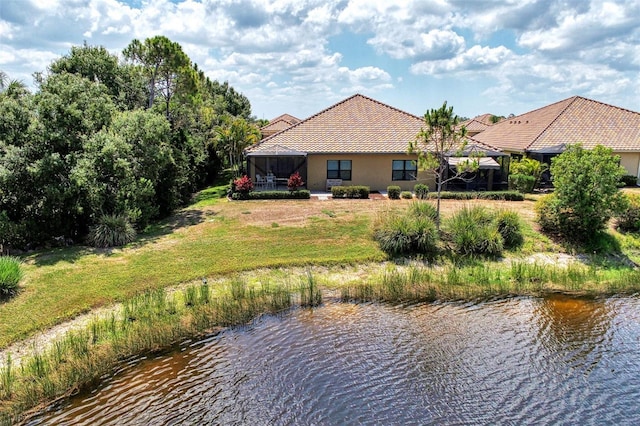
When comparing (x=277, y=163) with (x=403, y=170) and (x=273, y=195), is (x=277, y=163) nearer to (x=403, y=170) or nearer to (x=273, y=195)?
(x=273, y=195)

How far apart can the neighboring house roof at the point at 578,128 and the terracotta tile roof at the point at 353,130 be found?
340 inches

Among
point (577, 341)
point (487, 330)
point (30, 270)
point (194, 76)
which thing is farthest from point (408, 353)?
point (194, 76)

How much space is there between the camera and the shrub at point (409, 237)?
15.6m

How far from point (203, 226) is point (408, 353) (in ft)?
39.5

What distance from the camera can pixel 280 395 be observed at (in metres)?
8.30

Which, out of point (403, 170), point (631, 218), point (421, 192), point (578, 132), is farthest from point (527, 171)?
point (631, 218)

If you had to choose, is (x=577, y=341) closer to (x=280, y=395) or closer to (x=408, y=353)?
(x=408, y=353)

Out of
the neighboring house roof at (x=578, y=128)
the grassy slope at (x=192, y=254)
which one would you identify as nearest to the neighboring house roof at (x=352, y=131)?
the neighboring house roof at (x=578, y=128)

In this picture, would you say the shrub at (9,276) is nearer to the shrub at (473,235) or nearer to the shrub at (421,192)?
the shrub at (473,235)

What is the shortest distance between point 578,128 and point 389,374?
97.5 feet

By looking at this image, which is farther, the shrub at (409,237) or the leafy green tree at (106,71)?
the leafy green tree at (106,71)

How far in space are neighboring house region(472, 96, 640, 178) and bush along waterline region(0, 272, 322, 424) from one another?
2362cm

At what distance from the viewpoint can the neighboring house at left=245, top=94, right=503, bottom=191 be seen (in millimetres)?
27938

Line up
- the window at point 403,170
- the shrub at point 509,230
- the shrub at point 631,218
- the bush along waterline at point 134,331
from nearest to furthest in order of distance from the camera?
the bush along waterline at point 134,331, the shrub at point 509,230, the shrub at point 631,218, the window at point 403,170
